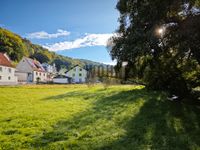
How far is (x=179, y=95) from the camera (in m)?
28.8

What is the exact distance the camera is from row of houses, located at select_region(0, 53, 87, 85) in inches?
2441

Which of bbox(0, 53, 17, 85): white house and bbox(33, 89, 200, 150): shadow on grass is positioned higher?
bbox(0, 53, 17, 85): white house

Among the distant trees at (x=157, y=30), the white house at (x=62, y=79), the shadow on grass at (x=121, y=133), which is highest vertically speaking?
the distant trees at (x=157, y=30)

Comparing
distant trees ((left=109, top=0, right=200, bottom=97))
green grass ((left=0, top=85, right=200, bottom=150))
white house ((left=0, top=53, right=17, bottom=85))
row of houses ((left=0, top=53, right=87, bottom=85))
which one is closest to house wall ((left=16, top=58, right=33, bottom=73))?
row of houses ((left=0, top=53, right=87, bottom=85))

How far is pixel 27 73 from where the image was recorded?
83.7 m

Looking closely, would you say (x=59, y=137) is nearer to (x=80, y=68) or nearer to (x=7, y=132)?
(x=7, y=132)

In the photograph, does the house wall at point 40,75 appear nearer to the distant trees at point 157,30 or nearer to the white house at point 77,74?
the white house at point 77,74

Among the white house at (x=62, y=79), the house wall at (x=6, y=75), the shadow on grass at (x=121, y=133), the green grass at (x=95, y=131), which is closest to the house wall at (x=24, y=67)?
the white house at (x=62, y=79)

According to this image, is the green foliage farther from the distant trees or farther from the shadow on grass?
the shadow on grass

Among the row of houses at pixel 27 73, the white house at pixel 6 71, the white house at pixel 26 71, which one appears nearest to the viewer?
the white house at pixel 6 71

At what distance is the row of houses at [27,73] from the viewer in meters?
62.0

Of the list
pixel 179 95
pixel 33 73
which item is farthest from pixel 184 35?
pixel 33 73

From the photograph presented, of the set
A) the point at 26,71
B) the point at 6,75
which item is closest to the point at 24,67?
the point at 26,71

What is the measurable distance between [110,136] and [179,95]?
2041cm
